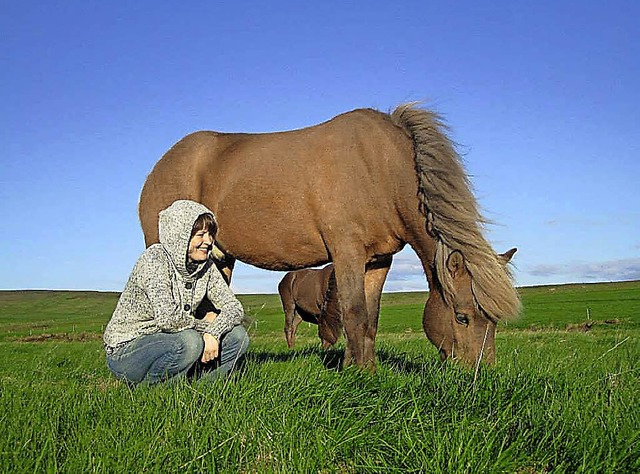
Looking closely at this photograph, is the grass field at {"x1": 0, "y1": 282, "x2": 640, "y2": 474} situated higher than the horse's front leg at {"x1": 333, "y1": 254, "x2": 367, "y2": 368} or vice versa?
the horse's front leg at {"x1": 333, "y1": 254, "x2": 367, "y2": 368}

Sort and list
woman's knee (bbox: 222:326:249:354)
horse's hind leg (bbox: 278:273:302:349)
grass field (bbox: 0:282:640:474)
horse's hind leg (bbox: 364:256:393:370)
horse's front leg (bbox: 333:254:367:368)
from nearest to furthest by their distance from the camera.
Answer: grass field (bbox: 0:282:640:474)
woman's knee (bbox: 222:326:249:354)
horse's front leg (bbox: 333:254:367:368)
horse's hind leg (bbox: 364:256:393:370)
horse's hind leg (bbox: 278:273:302:349)

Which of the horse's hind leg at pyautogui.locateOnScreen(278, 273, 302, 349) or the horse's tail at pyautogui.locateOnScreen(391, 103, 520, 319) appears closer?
the horse's tail at pyautogui.locateOnScreen(391, 103, 520, 319)

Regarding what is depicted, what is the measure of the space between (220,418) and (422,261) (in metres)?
3.17

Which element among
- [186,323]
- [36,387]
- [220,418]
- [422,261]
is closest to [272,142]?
[422,261]

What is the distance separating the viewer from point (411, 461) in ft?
8.59

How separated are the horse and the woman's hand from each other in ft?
34.5

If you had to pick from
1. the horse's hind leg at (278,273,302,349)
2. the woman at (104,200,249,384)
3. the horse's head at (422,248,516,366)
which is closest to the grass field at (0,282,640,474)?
the woman at (104,200,249,384)

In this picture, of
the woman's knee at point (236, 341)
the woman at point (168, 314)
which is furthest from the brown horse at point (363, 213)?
the woman at point (168, 314)

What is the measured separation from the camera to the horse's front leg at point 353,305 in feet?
18.9

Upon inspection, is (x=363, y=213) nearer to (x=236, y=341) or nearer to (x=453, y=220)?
(x=453, y=220)

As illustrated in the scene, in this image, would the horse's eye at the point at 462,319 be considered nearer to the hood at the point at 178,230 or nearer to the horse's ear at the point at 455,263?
the horse's ear at the point at 455,263

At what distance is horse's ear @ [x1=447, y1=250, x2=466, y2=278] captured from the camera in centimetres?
533

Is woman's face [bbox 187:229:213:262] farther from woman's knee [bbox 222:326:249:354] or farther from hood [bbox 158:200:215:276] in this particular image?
woman's knee [bbox 222:326:249:354]

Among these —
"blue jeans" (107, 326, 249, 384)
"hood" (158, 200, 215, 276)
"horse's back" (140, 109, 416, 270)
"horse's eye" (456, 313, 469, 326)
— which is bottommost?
"blue jeans" (107, 326, 249, 384)
